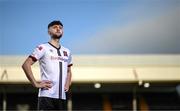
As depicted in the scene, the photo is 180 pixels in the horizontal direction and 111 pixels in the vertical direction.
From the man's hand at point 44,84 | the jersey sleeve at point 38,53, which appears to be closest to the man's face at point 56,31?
the jersey sleeve at point 38,53

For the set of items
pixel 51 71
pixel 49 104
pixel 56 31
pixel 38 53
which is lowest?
pixel 49 104

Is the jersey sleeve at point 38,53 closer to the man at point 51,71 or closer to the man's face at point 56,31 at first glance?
the man at point 51,71

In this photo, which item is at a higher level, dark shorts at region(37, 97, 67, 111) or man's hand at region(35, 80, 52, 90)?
man's hand at region(35, 80, 52, 90)

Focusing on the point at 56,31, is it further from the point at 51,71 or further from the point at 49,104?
the point at 49,104

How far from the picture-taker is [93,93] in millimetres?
17672

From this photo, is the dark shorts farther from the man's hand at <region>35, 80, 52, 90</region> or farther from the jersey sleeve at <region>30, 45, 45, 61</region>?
the jersey sleeve at <region>30, 45, 45, 61</region>

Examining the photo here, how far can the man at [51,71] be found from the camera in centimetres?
391

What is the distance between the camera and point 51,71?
3.93m

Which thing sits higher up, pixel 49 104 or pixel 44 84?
pixel 44 84

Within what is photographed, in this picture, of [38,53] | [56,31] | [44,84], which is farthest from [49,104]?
[56,31]

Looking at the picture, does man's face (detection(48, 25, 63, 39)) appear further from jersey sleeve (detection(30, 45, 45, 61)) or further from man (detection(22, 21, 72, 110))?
jersey sleeve (detection(30, 45, 45, 61))

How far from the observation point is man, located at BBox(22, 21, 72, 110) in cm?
391

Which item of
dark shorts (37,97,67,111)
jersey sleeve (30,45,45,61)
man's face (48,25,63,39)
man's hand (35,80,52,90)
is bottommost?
dark shorts (37,97,67,111)

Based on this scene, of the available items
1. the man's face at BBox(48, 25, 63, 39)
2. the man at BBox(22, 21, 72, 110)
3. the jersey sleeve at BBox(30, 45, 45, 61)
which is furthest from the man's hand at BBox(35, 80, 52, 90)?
the man's face at BBox(48, 25, 63, 39)
